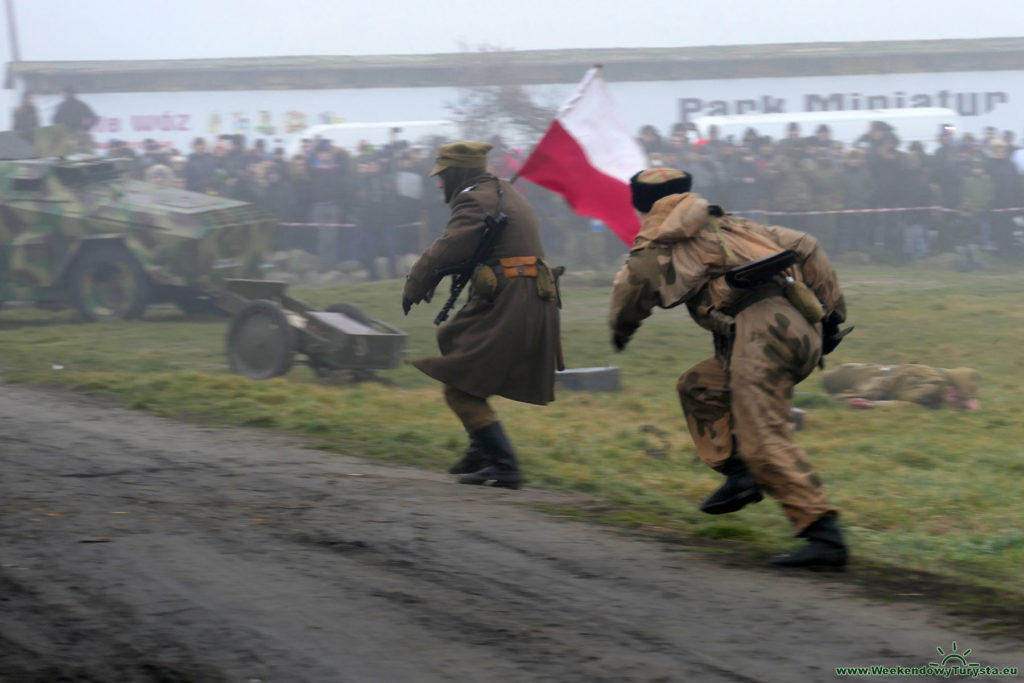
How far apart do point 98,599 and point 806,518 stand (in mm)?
2562

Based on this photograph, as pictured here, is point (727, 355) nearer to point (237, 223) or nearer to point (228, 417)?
point (228, 417)

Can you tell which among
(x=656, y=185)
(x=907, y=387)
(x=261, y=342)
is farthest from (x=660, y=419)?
(x=656, y=185)

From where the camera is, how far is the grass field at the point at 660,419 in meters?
5.98

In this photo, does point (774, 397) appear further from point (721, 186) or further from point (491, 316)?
point (721, 186)

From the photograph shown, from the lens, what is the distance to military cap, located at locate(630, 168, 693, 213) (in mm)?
5344

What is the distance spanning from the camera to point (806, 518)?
16.1 ft

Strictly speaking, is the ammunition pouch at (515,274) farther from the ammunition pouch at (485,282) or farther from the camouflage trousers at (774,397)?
the camouflage trousers at (774,397)

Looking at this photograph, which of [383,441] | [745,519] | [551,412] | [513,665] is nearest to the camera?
[513,665]

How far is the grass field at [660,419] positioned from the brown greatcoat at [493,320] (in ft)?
2.30

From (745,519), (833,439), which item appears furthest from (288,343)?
(745,519)

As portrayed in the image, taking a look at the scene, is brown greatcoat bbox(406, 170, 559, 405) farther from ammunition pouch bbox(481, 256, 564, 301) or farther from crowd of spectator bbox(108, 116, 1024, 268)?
crowd of spectator bbox(108, 116, 1024, 268)

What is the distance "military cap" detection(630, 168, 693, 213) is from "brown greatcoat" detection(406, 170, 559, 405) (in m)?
1.25

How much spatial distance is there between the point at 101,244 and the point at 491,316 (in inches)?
376

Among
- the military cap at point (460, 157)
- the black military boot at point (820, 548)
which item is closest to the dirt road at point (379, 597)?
the black military boot at point (820, 548)
